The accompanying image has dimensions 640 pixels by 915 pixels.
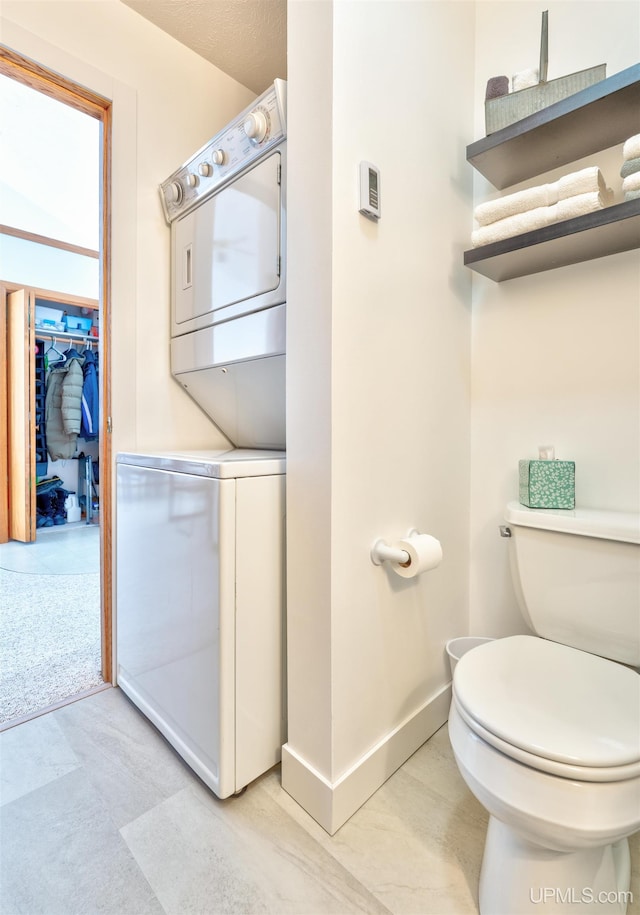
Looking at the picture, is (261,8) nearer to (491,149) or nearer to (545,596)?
(491,149)

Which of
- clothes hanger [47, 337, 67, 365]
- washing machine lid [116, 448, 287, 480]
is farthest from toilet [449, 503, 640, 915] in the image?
clothes hanger [47, 337, 67, 365]

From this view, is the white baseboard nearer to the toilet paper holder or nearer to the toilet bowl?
the toilet bowl

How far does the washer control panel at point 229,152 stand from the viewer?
127 centimetres

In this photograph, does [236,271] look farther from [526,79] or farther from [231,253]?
[526,79]

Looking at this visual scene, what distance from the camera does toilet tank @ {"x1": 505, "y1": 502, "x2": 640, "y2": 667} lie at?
1053 millimetres

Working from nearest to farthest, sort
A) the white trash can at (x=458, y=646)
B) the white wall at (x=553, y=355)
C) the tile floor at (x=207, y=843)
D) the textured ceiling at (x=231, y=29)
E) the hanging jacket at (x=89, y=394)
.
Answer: the tile floor at (x=207, y=843) → the white wall at (x=553, y=355) → the white trash can at (x=458, y=646) → the textured ceiling at (x=231, y=29) → the hanging jacket at (x=89, y=394)

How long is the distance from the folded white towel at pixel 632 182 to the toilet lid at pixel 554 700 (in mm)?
1126

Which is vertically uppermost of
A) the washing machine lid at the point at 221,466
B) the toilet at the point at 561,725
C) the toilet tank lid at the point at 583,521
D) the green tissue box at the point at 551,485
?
the washing machine lid at the point at 221,466

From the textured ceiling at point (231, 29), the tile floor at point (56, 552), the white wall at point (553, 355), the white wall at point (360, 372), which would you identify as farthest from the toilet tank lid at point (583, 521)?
the tile floor at point (56, 552)

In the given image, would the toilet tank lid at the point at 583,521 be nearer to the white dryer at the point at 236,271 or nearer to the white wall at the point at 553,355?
the white wall at the point at 553,355

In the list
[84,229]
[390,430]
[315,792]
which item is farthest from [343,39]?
[84,229]

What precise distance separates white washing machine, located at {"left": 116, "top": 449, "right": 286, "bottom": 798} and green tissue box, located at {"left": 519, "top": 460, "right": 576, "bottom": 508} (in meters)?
0.73

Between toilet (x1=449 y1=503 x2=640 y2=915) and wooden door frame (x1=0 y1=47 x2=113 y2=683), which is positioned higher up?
wooden door frame (x1=0 y1=47 x2=113 y2=683)

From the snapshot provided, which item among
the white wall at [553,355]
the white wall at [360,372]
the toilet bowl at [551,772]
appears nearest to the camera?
the toilet bowl at [551,772]
